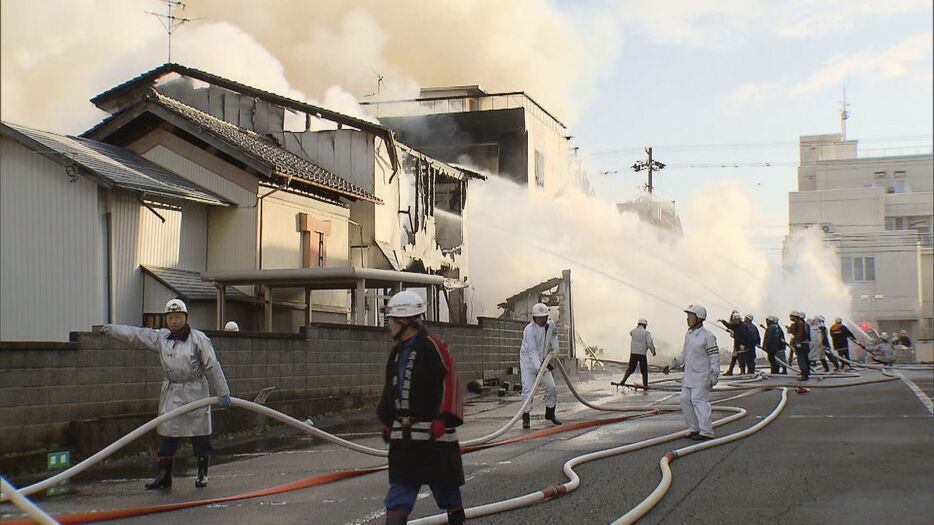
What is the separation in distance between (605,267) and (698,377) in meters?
30.4

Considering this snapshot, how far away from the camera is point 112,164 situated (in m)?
19.9

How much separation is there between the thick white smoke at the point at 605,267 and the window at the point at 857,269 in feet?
10.0

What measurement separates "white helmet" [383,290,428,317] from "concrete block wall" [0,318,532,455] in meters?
6.15

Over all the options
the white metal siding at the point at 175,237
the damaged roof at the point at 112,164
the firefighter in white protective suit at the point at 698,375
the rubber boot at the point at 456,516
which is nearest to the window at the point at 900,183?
the damaged roof at the point at 112,164

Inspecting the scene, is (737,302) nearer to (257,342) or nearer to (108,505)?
(257,342)

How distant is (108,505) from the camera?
8320 mm

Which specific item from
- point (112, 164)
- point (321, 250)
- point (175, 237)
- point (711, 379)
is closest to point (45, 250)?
point (112, 164)

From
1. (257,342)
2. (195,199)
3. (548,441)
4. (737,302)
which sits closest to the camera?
(548,441)

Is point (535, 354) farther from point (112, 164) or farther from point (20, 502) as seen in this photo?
point (20, 502)

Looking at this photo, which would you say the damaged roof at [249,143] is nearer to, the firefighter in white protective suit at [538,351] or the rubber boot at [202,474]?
the firefighter in white protective suit at [538,351]

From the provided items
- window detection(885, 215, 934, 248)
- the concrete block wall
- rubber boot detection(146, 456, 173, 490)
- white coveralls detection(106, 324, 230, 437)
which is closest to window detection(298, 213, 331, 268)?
the concrete block wall

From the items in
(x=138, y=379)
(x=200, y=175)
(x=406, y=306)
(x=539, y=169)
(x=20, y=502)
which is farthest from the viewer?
(x=539, y=169)

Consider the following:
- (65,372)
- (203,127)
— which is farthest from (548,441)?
(203,127)

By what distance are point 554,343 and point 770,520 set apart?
796cm
